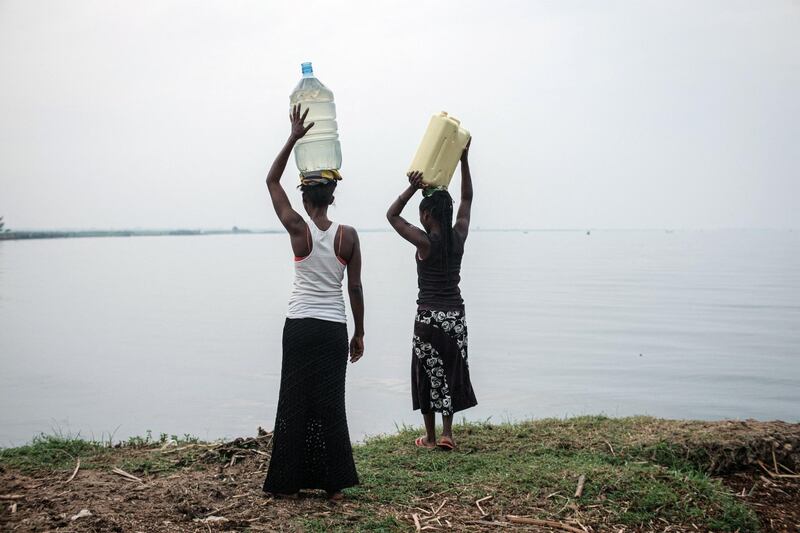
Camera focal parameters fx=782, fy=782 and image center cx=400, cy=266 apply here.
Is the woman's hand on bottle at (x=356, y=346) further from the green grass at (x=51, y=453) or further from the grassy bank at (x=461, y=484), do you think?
the green grass at (x=51, y=453)

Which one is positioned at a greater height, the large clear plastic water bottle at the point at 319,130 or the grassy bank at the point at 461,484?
the large clear plastic water bottle at the point at 319,130

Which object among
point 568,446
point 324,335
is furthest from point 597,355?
point 324,335

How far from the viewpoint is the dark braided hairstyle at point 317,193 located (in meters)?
4.91

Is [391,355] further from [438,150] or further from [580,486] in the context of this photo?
[580,486]

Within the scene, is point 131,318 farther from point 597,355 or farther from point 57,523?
point 57,523

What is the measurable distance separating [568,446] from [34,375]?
11.6 meters

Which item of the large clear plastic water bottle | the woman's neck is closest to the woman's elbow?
the woman's neck

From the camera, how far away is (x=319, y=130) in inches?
235

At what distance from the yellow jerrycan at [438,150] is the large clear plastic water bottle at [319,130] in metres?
0.62

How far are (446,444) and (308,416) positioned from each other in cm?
181

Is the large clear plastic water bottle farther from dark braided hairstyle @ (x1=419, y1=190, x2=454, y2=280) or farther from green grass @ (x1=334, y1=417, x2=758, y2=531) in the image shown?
green grass @ (x1=334, y1=417, x2=758, y2=531)

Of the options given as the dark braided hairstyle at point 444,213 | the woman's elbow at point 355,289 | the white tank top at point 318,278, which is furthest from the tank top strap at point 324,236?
the dark braided hairstyle at point 444,213

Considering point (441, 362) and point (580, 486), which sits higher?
point (441, 362)

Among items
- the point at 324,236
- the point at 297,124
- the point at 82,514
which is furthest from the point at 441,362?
the point at 82,514
